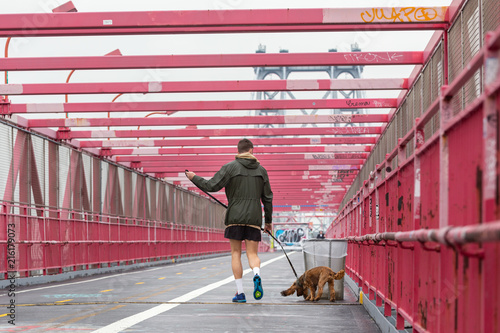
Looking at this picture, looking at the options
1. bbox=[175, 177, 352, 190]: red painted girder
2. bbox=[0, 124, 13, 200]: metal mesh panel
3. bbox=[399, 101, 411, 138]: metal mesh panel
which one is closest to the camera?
bbox=[399, 101, 411, 138]: metal mesh panel

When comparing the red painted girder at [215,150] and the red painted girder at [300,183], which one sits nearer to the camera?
the red painted girder at [215,150]

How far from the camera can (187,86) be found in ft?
57.0

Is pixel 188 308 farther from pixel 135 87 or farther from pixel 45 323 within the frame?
pixel 135 87

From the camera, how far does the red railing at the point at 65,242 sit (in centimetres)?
1603

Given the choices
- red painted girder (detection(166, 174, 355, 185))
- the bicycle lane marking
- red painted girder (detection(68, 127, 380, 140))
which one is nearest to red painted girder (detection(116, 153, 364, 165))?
red painted girder (detection(68, 127, 380, 140))

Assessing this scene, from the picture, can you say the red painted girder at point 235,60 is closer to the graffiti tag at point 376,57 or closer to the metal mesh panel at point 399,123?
the graffiti tag at point 376,57

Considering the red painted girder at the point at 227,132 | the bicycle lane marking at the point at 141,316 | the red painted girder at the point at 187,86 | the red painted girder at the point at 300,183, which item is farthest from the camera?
the red painted girder at the point at 300,183

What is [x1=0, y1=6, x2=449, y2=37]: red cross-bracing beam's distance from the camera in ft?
38.8

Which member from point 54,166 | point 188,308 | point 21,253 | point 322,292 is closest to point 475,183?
point 188,308

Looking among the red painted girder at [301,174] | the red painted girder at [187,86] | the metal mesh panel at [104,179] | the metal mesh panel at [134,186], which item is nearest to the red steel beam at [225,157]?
the metal mesh panel at [104,179]

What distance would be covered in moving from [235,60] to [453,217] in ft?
35.7

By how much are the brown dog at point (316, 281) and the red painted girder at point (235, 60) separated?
5164mm

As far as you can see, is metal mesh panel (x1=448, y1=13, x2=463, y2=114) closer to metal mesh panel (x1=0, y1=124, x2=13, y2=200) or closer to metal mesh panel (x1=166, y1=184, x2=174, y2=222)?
metal mesh panel (x1=0, y1=124, x2=13, y2=200)

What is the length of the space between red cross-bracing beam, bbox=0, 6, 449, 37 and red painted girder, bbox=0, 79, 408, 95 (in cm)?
470
